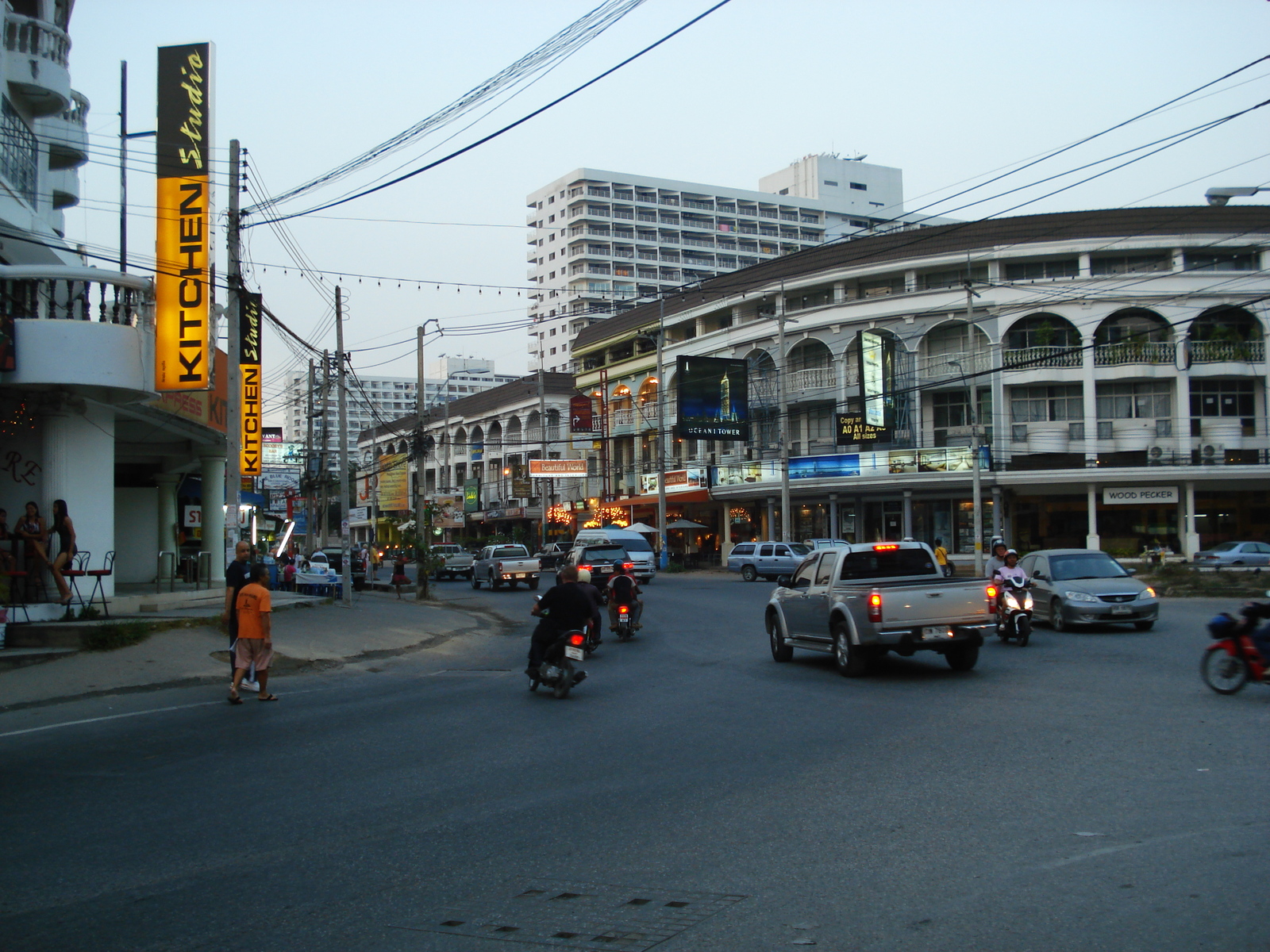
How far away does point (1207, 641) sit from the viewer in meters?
17.4

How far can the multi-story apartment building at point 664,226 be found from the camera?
366 ft

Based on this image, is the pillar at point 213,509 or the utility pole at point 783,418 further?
the utility pole at point 783,418

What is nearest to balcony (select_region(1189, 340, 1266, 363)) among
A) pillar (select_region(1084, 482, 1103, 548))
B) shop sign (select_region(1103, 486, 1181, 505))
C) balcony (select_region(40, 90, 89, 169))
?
shop sign (select_region(1103, 486, 1181, 505))

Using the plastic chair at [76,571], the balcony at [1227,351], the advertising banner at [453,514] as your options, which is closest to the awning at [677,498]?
the balcony at [1227,351]

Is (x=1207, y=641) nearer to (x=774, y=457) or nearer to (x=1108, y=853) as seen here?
(x=1108, y=853)

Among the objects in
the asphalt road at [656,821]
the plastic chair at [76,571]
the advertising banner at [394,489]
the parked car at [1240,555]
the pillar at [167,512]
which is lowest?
the asphalt road at [656,821]

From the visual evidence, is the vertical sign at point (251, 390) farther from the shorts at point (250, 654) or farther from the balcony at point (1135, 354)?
the balcony at point (1135, 354)

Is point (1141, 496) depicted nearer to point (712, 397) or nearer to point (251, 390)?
point (712, 397)

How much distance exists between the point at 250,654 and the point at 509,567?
91.1ft

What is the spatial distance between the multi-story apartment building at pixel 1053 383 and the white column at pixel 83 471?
106ft

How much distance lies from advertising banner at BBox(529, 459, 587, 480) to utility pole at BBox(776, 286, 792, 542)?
15.9m

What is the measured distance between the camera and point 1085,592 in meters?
19.6

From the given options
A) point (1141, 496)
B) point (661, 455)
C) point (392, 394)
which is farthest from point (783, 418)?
point (392, 394)

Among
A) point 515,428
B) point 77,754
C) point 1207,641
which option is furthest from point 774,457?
point 77,754
